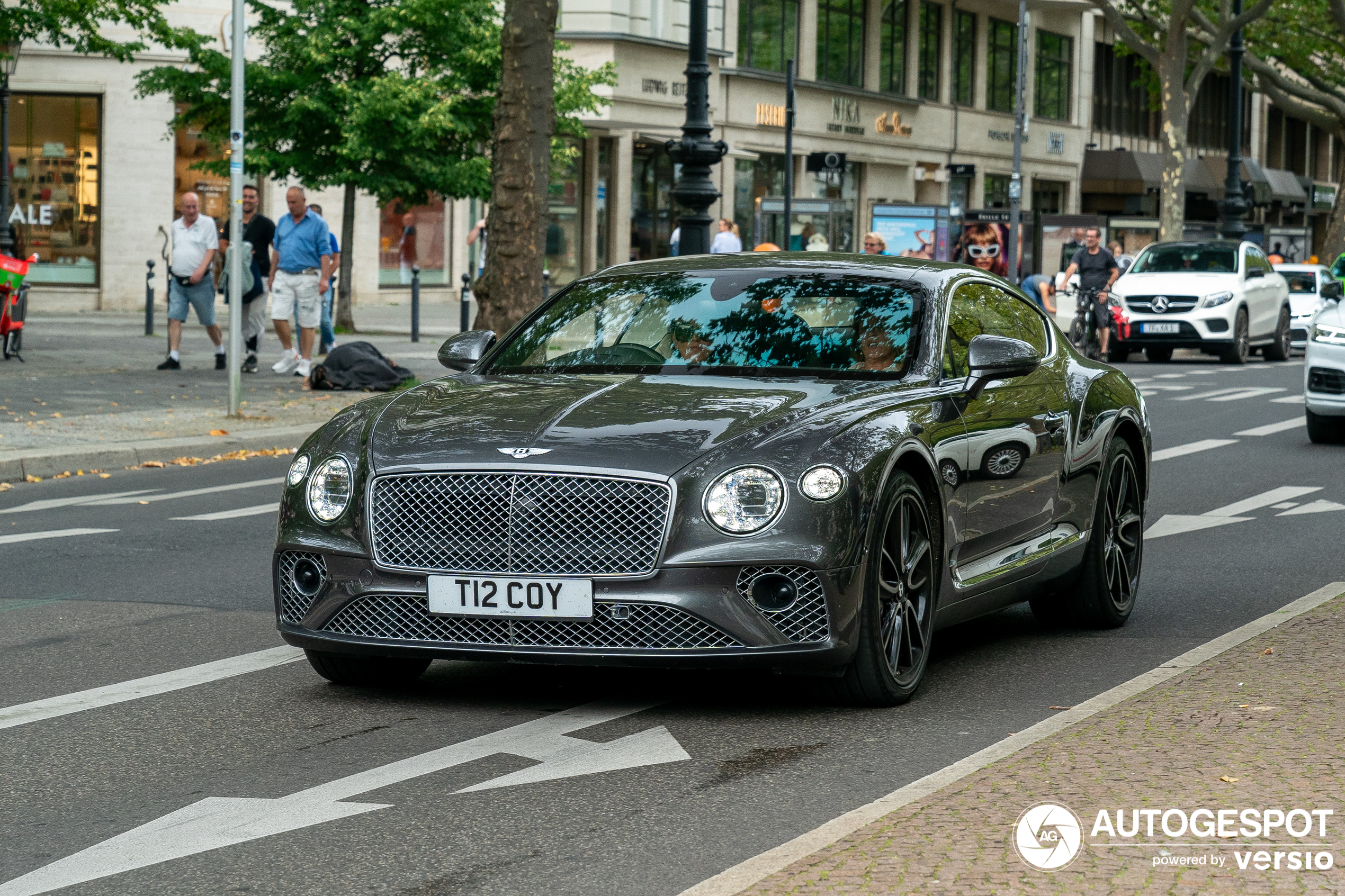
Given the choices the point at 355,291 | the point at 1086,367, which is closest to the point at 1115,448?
the point at 1086,367

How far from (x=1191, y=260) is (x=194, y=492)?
2044 cm

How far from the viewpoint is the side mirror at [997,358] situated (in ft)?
22.8

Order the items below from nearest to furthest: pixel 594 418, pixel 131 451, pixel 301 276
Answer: pixel 594 418, pixel 131 451, pixel 301 276

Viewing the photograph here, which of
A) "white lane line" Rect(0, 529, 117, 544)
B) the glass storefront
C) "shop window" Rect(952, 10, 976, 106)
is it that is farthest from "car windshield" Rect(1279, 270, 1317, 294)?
"white lane line" Rect(0, 529, 117, 544)

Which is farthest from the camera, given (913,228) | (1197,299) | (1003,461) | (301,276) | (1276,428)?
(913,228)

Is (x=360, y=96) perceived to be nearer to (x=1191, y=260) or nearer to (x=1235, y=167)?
(x=1191, y=260)

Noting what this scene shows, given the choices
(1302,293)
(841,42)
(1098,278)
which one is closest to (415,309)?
(1098,278)

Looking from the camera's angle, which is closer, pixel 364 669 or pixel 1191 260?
pixel 364 669

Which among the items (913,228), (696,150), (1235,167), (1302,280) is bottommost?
(1302,280)

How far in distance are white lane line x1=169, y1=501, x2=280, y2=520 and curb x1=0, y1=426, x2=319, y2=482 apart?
7.48ft

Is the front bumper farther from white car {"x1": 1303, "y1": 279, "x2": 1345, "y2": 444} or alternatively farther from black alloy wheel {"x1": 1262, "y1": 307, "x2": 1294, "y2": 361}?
black alloy wheel {"x1": 1262, "y1": 307, "x2": 1294, "y2": 361}

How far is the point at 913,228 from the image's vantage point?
37594mm

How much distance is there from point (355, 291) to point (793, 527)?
36770mm

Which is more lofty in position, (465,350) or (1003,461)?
(465,350)
